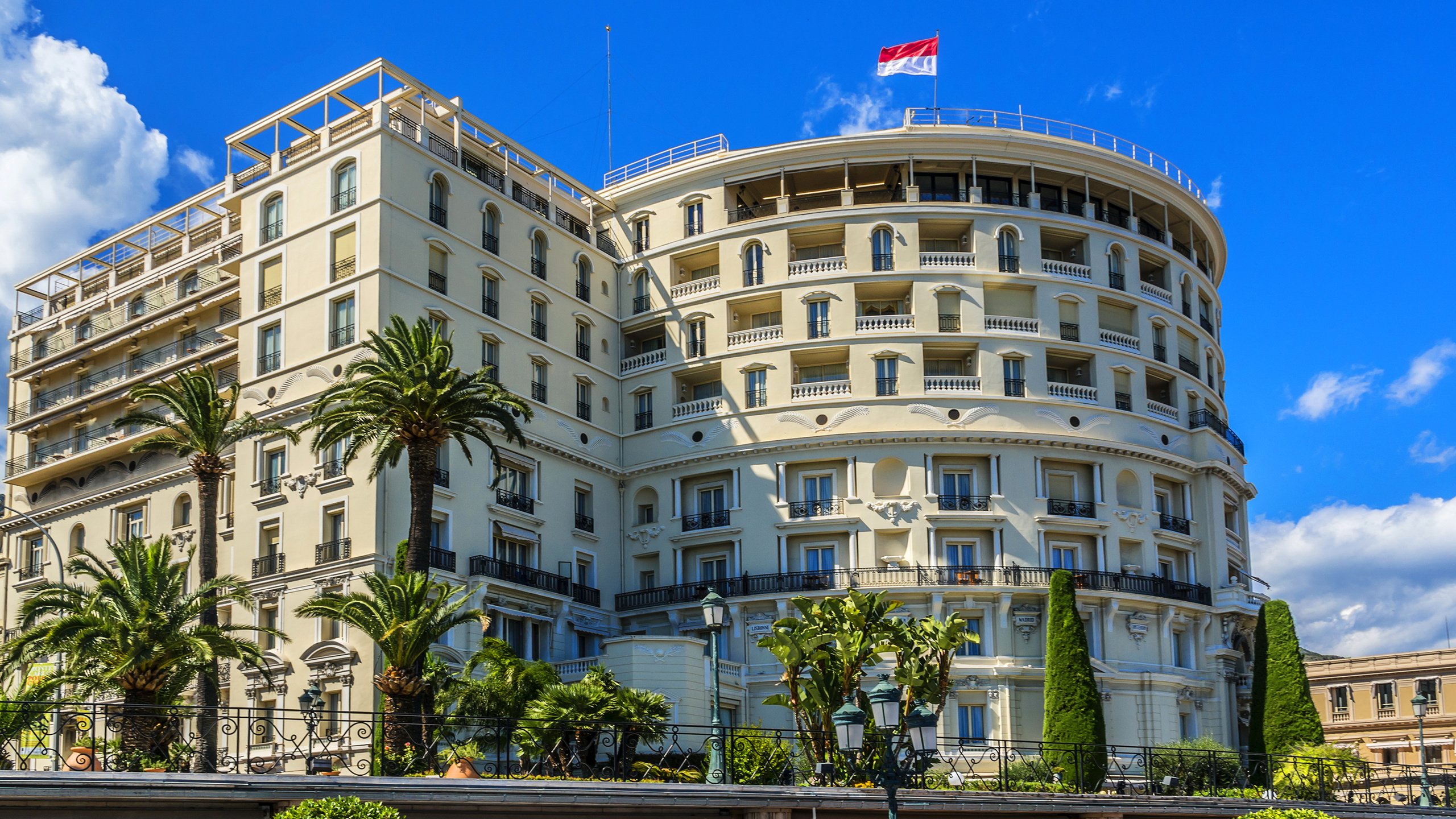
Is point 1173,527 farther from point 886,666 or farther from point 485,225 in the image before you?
point 485,225

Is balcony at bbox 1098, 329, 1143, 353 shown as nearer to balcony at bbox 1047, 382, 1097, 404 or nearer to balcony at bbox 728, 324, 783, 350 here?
balcony at bbox 1047, 382, 1097, 404

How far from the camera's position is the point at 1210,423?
211ft

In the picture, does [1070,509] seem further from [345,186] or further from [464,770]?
[464,770]

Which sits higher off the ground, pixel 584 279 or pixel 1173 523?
pixel 584 279

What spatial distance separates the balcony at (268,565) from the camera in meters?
53.2

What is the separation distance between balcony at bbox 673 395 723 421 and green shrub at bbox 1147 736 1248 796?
22.6 m

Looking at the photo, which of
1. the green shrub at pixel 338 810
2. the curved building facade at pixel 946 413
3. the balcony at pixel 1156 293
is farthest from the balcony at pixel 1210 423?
the green shrub at pixel 338 810

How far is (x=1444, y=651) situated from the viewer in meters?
75.1

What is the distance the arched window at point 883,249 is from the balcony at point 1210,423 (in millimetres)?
14027

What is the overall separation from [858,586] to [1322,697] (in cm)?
3550

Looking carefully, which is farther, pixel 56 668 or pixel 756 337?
pixel 756 337

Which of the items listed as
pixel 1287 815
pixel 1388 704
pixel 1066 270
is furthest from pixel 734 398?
pixel 1388 704

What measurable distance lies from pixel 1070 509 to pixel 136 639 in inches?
1449

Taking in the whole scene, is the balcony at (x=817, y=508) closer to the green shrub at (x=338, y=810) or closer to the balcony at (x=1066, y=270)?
the balcony at (x=1066, y=270)
